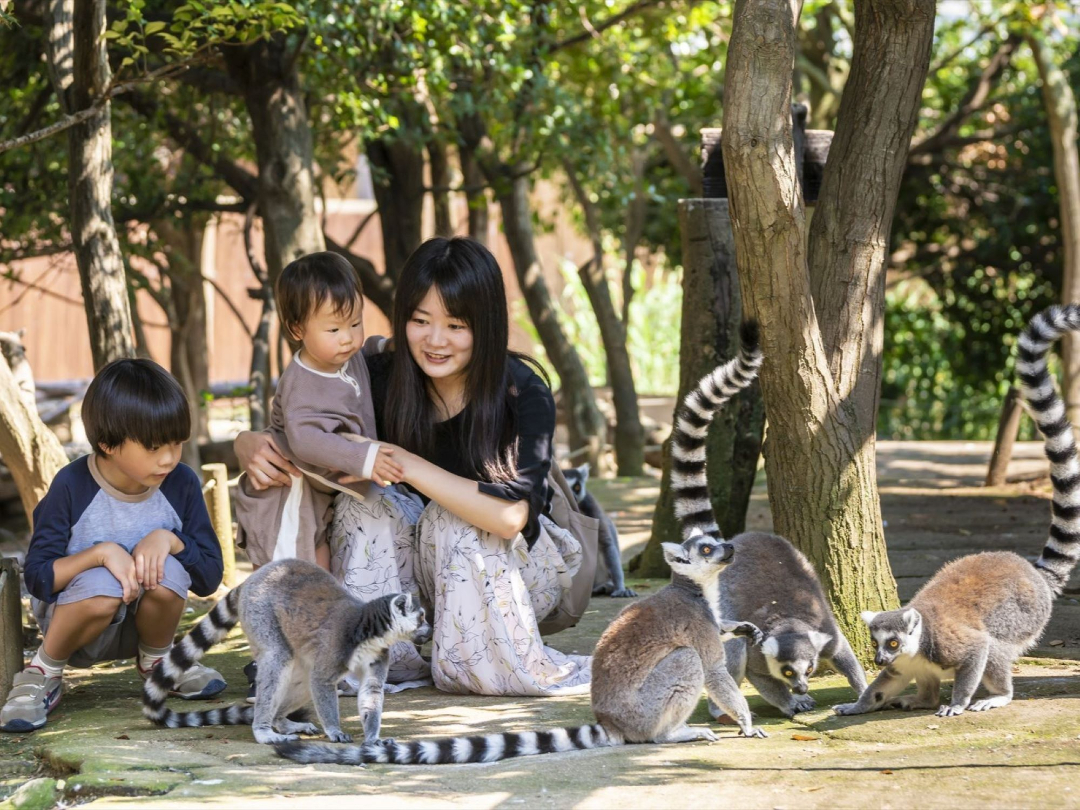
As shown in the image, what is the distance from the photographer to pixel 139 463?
363 cm

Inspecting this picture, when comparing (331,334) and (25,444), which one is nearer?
(331,334)

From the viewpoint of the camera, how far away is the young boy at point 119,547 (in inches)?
138

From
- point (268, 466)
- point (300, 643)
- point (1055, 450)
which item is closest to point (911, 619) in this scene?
point (1055, 450)

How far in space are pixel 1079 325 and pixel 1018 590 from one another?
0.81 m

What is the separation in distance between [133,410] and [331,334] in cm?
62

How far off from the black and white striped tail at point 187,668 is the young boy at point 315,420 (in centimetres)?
27

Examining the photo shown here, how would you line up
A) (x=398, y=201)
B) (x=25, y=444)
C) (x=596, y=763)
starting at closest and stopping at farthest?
1. (x=596, y=763)
2. (x=25, y=444)
3. (x=398, y=201)

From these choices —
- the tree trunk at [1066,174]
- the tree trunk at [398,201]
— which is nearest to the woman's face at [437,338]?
the tree trunk at [398,201]

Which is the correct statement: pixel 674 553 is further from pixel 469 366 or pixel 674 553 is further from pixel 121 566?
pixel 121 566

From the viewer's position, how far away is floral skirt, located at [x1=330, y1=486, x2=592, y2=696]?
144 inches

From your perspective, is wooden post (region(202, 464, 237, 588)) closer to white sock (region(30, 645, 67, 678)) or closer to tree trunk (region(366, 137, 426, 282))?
white sock (region(30, 645, 67, 678))

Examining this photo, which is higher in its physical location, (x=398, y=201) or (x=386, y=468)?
(x=398, y=201)

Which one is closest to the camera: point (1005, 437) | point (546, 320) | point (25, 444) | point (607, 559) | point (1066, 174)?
point (25, 444)

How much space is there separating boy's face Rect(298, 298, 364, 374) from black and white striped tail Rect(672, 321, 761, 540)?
105 cm
